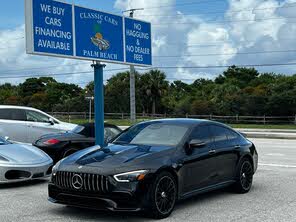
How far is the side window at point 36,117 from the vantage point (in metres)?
15.3

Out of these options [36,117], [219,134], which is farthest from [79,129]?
[219,134]

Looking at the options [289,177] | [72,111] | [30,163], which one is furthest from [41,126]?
[72,111]

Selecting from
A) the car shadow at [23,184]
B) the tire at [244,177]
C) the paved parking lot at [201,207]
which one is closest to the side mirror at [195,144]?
the paved parking lot at [201,207]

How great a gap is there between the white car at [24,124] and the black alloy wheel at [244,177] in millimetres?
7626

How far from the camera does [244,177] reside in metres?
9.08

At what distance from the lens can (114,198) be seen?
21.5 feet

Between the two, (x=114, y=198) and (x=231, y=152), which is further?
(x=231, y=152)

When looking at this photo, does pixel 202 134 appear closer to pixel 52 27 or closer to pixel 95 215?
pixel 95 215

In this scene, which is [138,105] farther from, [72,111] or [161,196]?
[161,196]

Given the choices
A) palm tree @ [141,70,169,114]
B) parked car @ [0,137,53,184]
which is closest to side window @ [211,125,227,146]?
parked car @ [0,137,53,184]

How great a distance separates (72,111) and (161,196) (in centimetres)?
5713

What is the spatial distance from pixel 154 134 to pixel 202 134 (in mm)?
841

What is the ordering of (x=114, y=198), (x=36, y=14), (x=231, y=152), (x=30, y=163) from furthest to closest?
(x=36, y=14) < (x=30, y=163) < (x=231, y=152) < (x=114, y=198)

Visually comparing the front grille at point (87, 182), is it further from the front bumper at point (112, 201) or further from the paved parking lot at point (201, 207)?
the paved parking lot at point (201, 207)
